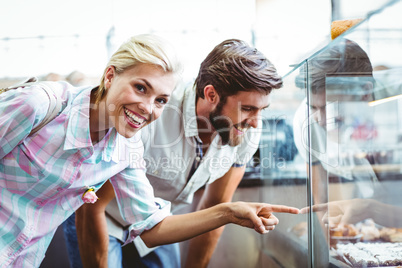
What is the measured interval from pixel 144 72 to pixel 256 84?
37 cm

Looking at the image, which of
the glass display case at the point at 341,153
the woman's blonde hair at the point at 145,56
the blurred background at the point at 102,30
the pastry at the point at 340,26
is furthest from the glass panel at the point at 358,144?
the woman's blonde hair at the point at 145,56

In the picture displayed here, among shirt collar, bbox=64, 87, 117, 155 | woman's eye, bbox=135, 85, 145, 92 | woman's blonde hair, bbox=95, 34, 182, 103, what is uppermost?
woman's blonde hair, bbox=95, 34, 182, 103

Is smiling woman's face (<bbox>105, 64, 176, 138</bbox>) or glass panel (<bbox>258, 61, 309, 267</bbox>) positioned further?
glass panel (<bbox>258, 61, 309, 267</bbox>)

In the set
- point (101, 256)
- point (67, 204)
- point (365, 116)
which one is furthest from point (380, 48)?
point (101, 256)

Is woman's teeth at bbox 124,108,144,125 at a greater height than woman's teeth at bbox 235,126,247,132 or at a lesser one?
greater

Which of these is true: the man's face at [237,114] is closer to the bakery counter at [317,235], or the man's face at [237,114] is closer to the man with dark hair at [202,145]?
the man with dark hair at [202,145]

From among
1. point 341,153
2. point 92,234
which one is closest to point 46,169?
point 92,234

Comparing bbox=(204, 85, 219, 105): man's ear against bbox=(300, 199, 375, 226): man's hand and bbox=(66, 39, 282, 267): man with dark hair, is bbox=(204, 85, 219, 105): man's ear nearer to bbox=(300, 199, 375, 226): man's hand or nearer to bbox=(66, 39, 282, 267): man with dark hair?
bbox=(66, 39, 282, 267): man with dark hair

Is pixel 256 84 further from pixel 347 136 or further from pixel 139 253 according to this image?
pixel 139 253

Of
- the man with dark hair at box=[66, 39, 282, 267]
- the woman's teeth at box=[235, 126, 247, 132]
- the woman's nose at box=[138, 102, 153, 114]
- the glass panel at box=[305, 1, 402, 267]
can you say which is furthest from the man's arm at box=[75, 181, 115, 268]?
the glass panel at box=[305, 1, 402, 267]

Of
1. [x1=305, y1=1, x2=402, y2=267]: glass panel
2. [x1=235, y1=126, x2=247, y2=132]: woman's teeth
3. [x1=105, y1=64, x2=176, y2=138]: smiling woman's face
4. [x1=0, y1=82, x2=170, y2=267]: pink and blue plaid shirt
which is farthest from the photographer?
[x1=235, y1=126, x2=247, y2=132]: woman's teeth

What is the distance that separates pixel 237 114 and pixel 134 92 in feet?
1.18

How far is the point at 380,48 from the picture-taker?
892mm

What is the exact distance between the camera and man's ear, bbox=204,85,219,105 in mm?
1278
